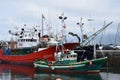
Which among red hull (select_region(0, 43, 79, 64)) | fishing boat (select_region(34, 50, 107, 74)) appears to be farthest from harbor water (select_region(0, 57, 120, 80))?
red hull (select_region(0, 43, 79, 64))

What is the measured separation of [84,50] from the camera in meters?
49.7

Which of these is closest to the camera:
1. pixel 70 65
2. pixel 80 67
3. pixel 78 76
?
pixel 78 76

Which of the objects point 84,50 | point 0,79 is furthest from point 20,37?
point 0,79

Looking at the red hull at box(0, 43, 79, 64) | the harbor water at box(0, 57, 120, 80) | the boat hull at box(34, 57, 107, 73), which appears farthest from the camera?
the red hull at box(0, 43, 79, 64)

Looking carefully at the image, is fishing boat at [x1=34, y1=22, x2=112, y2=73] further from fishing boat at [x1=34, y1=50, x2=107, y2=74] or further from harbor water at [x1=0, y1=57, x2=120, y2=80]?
harbor water at [x1=0, y1=57, x2=120, y2=80]

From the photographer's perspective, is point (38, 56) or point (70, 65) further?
point (38, 56)

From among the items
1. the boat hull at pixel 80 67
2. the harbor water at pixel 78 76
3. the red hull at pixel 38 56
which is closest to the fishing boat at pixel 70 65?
the boat hull at pixel 80 67

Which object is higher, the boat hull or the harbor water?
the boat hull

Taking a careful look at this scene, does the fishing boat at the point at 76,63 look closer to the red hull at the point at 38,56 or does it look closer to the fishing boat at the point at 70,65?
the fishing boat at the point at 70,65

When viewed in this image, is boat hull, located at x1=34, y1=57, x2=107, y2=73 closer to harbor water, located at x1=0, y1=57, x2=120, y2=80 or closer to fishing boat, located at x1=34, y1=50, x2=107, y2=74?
fishing boat, located at x1=34, y1=50, x2=107, y2=74

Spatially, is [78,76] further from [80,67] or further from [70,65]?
[70,65]

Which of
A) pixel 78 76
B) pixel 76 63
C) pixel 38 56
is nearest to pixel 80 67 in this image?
pixel 76 63

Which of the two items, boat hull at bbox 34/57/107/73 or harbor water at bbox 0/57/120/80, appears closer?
harbor water at bbox 0/57/120/80

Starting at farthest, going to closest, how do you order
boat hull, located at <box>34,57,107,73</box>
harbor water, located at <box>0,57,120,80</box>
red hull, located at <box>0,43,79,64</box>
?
1. red hull, located at <box>0,43,79,64</box>
2. boat hull, located at <box>34,57,107,73</box>
3. harbor water, located at <box>0,57,120,80</box>
